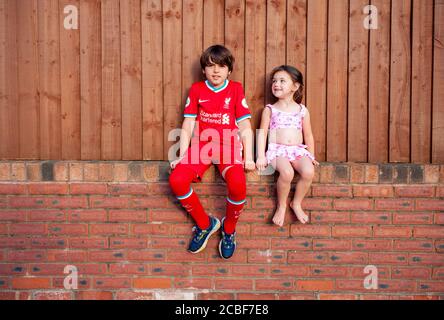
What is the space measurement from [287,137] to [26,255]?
2.13m

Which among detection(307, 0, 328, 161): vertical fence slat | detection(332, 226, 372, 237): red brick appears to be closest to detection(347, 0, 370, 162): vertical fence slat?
detection(307, 0, 328, 161): vertical fence slat

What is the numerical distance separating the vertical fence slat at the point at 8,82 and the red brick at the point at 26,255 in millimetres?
737

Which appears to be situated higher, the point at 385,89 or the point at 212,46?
the point at 212,46

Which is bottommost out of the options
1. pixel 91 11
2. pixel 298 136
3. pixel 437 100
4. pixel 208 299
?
pixel 208 299

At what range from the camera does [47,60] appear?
11.9 ft

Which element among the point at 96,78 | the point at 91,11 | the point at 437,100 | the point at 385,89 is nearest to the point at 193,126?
the point at 96,78

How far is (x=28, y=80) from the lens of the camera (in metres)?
3.63

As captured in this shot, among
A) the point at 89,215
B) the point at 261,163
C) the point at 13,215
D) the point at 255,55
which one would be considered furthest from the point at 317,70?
the point at 13,215

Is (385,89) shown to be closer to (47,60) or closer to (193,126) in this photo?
(193,126)

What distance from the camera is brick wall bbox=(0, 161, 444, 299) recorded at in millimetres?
3449

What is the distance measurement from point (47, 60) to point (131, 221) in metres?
1.40

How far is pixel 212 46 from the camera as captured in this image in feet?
11.2

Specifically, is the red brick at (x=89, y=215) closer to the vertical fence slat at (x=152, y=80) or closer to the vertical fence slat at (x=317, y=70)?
the vertical fence slat at (x=152, y=80)

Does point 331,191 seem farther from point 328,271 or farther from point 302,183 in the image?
point 328,271
